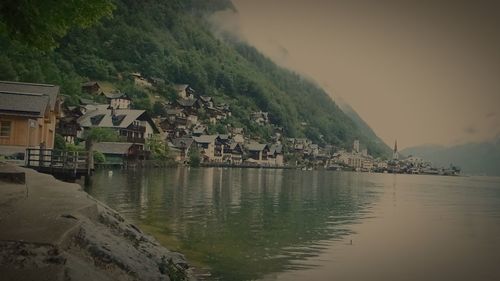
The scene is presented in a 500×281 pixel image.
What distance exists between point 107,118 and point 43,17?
276ft

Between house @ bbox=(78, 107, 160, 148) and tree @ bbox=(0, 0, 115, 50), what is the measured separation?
76.4 m

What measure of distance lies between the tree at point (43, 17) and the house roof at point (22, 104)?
2662cm

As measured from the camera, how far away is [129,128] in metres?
91.6

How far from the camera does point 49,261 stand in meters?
8.55

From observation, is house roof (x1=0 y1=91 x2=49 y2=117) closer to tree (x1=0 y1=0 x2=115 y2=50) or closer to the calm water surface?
the calm water surface

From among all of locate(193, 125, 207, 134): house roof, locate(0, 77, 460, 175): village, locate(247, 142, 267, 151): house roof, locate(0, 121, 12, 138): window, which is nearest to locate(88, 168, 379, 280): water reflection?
locate(0, 77, 460, 175): village

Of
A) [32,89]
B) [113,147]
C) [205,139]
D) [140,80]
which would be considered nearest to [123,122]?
[113,147]

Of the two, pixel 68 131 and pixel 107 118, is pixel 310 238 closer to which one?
pixel 68 131

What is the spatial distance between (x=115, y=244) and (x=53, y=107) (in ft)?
125

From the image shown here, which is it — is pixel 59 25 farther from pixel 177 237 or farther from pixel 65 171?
pixel 65 171

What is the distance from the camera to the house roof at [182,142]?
392 ft

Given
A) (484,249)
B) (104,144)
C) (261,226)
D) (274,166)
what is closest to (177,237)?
(261,226)

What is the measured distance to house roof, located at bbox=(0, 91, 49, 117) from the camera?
38.9 meters

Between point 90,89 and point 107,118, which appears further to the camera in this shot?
point 90,89
